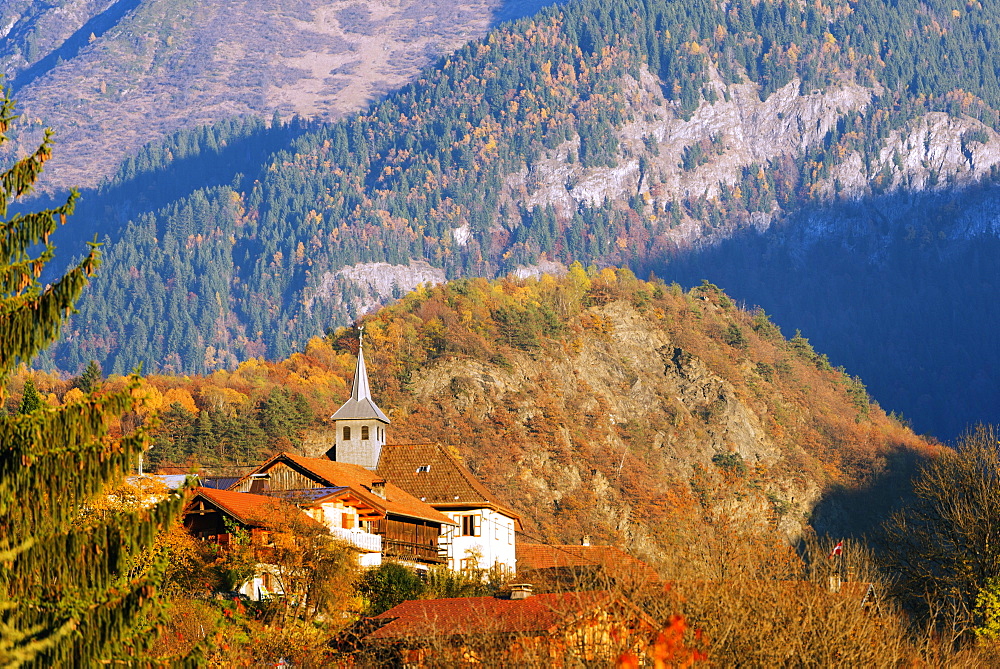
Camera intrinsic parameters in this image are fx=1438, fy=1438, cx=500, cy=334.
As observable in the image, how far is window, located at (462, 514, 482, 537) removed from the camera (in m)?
73.9

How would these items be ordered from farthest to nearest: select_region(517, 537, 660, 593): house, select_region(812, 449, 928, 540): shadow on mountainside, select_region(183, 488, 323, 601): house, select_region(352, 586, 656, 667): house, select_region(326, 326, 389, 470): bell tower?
select_region(812, 449, 928, 540): shadow on mountainside → select_region(326, 326, 389, 470): bell tower → select_region(183, 488, 323, 601): house → select_region(517, 537, 660, 593): house → select_region(352, 586, 656, 667): house

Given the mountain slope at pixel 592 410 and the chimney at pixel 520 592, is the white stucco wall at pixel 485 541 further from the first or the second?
the chimney at pixel 520 592

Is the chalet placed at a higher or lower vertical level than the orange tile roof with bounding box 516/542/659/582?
higher

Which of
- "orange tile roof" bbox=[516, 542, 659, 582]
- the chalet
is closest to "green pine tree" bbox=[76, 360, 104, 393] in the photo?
the chalet

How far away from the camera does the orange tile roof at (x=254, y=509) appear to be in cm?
5209

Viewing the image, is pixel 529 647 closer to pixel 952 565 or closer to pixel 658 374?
pixel 952 565

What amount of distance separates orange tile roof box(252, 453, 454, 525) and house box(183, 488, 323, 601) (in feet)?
29.7

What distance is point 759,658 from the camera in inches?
1213

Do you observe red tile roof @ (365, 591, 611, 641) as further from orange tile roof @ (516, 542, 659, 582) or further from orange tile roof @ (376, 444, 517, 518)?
orange tile roof @ (376, 444, 517, 518)

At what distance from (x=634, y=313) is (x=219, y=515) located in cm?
9378

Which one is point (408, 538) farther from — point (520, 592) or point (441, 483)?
point (520, 592)

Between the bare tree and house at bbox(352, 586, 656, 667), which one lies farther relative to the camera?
the bare tree

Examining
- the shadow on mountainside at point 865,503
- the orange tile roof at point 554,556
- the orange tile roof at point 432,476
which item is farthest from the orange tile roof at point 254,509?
the shadow on mountainside at point 865,503

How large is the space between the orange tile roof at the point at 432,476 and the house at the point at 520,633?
32.4 metres
